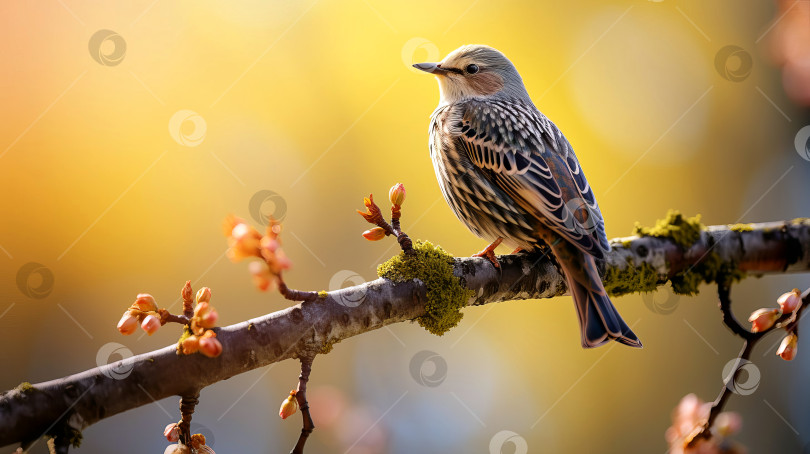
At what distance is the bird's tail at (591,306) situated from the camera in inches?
85.5

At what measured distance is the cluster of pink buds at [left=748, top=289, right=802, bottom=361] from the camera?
6.71 ft

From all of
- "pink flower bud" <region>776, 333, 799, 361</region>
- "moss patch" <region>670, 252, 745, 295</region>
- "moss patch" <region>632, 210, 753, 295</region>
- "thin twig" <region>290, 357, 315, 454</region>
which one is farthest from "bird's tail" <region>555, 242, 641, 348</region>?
"thin twig" <region>290, 357, 315, 454</region>

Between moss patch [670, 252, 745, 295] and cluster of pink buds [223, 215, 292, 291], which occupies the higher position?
cluster of pink buds [223, 215, 292, 291]

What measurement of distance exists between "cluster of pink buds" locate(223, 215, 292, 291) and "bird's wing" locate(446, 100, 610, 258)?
129 cm

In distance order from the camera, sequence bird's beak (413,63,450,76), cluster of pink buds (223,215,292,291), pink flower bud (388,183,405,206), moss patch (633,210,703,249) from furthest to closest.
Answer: bird's beak (413,63,450,76), moss patch (633,210,703,249), pink flower bud (388,183,405,206), cluster of pink buds (223,215,292,291)

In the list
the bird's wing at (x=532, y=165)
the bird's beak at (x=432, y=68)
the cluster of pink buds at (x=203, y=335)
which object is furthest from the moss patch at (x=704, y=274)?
the cluster of pink buds at (x=203, y=335)

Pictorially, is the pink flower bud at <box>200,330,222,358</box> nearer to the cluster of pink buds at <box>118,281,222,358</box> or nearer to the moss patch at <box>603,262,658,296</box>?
the cluster of pink buds at <box>118,281,222,358</box>

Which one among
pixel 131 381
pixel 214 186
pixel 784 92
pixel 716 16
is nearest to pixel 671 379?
pixel 784 92

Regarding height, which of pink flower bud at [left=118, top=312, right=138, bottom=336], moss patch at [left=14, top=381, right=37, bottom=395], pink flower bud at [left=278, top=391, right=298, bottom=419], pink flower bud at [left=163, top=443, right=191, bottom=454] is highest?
moss patch at [left=14, top=381, right=37, bottom=395]

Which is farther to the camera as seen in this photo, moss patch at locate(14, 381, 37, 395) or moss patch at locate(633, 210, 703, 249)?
moss patch at locate(633, 210, 703, 249)

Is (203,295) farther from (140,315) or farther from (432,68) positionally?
(432,68)

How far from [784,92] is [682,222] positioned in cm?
200

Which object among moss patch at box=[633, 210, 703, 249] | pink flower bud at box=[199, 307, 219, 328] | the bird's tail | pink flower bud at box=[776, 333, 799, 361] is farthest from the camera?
moss patch at box=[633, 210, 703, 249]

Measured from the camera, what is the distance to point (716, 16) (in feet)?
13.6
